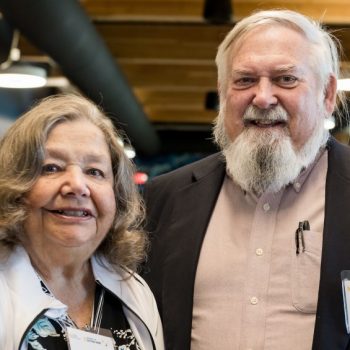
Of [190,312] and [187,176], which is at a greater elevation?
[187,176]

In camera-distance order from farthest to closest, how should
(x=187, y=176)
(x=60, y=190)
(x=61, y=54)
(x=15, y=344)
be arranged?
(x=61, y=54), (x=187, y=176), (x=60, y=190), (x=15, y=344)

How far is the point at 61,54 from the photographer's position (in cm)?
575

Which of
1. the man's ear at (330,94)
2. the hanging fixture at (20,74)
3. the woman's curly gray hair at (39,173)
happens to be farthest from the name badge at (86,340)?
the hanging fixture at (20,74)

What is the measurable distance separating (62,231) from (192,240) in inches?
21.9

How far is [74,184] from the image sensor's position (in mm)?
1900

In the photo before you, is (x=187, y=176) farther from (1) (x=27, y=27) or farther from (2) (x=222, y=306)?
(1) (x=27, y=27)

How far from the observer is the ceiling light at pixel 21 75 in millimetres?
5648

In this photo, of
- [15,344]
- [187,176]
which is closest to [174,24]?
[187,176]

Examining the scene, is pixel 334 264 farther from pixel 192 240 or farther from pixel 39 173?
pixel 39 173

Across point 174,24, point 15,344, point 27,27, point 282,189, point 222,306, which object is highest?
point 174,24

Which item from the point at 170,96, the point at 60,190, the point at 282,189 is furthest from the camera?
the point at 170,96

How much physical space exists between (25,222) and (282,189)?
0.84 meters

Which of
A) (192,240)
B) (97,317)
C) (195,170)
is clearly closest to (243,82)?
(195,170)

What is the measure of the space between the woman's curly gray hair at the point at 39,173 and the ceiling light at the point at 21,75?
3627mm
